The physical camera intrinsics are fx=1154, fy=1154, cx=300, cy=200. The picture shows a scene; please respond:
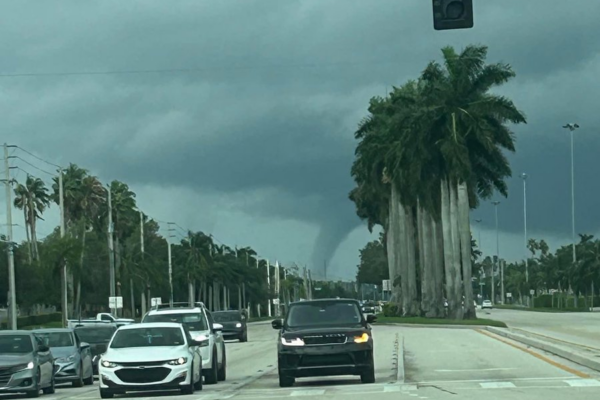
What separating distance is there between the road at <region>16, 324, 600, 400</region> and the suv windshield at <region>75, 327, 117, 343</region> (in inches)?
161

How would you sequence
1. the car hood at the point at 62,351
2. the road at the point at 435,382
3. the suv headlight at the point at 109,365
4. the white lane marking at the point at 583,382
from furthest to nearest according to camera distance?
1. the car hood at the point at 62,351
2. the suv headlight at the point at 109,365
3. the white lane marking at the point at 583,382
4. the road at the point at 435,382

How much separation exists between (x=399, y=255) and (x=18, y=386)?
7387 centimetres

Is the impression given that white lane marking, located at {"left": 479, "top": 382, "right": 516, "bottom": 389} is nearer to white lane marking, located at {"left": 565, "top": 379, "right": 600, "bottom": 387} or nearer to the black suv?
white lane marking, located at {"left": 565, "top": 379, "right": 600, "bottom": 387}

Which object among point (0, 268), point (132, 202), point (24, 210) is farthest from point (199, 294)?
point (0, 268)

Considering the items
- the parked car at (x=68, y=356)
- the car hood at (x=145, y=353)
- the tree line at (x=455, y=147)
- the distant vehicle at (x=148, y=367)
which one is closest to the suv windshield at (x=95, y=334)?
the parked car at (x=68, y=356)

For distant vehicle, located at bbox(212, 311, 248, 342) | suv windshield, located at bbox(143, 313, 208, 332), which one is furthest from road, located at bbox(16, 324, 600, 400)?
distant vehicle, located at bbox(212, 311, 248, 342)

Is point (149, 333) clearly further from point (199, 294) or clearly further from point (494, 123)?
point (199, 294)

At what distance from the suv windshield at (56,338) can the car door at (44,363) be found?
3.12 m

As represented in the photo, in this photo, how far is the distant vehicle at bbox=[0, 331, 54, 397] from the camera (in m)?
25.2

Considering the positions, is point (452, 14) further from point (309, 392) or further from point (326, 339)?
point (326, 339)

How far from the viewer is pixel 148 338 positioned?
24000mm

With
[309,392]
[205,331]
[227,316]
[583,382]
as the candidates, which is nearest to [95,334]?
[205,331]

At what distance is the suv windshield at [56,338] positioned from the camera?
100.0ft

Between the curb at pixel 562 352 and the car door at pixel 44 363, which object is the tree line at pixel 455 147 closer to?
the curb at pixel 562 352
